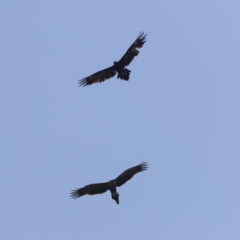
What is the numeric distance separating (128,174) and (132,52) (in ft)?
21.4

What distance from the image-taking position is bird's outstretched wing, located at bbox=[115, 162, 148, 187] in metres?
30.7

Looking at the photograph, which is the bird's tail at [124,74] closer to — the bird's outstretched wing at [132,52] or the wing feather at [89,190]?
the bird's outstretched wing at [132,52]

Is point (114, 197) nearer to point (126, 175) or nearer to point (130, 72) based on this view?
point (126, 175)

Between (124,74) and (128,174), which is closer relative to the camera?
(128,174)

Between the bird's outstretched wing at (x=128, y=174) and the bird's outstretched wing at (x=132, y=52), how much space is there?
564cm

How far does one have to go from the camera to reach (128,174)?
30812 mm

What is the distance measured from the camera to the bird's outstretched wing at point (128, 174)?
30.7 metres

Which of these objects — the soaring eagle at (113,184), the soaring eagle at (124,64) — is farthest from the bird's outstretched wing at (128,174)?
the soaring eagle at (124,64)

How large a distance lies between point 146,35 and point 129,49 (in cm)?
117

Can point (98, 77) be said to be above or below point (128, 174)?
above

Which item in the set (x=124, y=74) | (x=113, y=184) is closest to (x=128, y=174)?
(x=113, y=184)

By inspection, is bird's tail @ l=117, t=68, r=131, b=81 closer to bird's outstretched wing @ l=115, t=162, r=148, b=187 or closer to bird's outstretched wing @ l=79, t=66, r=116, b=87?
bird's outstretched wing @ l=79, t=66, r=116, b=87

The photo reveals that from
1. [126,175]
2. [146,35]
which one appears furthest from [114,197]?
[146,35]

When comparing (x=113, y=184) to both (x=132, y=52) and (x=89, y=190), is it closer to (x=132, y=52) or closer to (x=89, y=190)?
(x=89, y=190)
